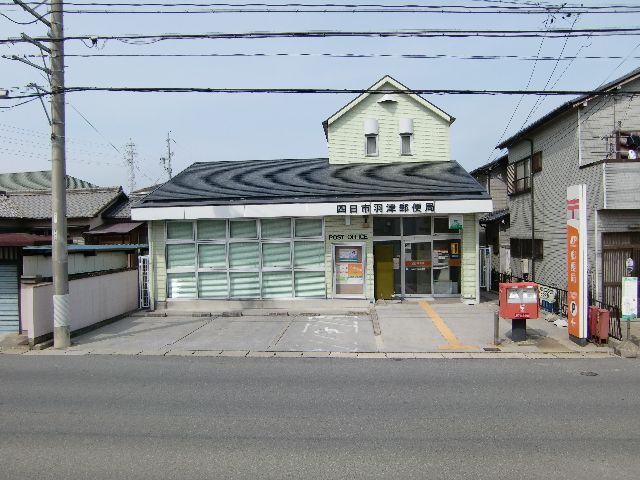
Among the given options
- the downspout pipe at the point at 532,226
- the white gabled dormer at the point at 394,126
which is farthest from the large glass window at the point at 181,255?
the downspout pipe at the point at 532,226

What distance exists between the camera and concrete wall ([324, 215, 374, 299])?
16.8 meters

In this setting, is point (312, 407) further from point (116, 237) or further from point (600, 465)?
point (116, 237)

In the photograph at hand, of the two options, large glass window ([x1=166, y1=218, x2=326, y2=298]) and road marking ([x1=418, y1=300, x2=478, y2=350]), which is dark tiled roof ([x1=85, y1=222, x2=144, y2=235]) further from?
road marking ([x1=418, y1=300, x2=478, y2=350])

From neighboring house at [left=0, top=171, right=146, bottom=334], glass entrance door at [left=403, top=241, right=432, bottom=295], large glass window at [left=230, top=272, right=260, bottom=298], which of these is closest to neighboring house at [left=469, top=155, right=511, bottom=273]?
glass entrance door at [left=403, top=241, right=432, bottom=295]

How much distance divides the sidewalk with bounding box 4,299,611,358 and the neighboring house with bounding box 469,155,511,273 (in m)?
8.82

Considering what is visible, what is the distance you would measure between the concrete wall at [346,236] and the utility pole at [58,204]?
8068mm

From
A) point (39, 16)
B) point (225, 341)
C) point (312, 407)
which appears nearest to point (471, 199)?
point (225, 341)

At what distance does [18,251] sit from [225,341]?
20.4 feet

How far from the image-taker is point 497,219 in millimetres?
24781

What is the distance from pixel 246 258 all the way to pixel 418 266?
6072 mm

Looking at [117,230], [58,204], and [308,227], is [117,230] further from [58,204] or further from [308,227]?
[58,204]

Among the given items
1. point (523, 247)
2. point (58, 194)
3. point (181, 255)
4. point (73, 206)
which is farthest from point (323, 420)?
point (73, 206)

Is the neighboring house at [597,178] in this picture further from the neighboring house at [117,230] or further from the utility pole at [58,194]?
the neighboring house at [117,230]

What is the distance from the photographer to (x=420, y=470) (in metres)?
5.11
